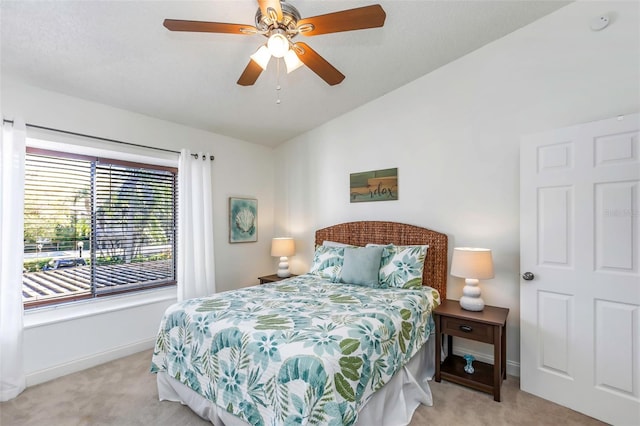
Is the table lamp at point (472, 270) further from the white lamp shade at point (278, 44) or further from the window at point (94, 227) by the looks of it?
the window at point (94, 227)

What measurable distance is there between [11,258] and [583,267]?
168 inches

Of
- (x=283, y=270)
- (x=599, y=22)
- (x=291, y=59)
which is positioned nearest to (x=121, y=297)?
(x=283, y=270)

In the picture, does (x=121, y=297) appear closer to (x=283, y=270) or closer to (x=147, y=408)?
(x=147, y=408)

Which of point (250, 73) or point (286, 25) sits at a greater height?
point (286, 25)

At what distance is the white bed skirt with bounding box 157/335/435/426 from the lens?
1762 millimetres

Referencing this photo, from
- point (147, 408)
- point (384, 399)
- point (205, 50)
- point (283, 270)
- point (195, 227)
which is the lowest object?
point (147, 408)

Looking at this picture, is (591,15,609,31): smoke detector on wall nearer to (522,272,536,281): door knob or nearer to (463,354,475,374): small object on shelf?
(522,272,536,281): door knob

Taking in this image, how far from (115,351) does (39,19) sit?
2.80 metres

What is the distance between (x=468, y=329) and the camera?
2361 millimetres

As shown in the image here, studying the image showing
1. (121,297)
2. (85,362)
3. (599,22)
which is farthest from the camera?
(121,297)

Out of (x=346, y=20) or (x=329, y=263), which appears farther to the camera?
(x=329, y=263)

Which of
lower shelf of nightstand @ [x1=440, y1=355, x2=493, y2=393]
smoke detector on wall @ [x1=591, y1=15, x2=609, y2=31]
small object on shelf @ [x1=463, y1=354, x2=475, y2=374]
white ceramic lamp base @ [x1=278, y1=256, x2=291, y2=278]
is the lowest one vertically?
lower shelf of nightstand @ [x1=440, y1=355, x2=493, y2=393]

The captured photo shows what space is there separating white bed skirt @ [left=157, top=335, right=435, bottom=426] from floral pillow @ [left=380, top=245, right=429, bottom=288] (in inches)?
23.3

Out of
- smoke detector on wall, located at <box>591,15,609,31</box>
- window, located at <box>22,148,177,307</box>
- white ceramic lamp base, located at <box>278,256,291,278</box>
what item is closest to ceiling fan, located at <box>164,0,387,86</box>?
smoke detector on wall, located at <box>591,15,609,31</box>
